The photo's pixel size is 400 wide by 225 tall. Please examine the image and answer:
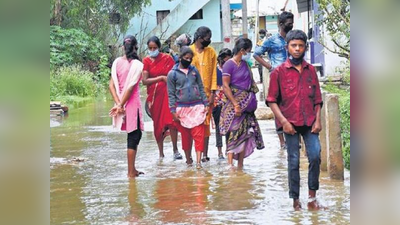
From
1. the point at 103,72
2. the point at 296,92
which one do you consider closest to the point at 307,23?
the point at 103,72

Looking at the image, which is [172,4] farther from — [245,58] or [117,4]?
[245,58]

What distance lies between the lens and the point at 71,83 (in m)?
22.2

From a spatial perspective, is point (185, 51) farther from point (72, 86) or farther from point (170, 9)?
point (170, 9)

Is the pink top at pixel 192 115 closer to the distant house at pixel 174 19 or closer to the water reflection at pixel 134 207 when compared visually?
the water reflection at pixel 134 207

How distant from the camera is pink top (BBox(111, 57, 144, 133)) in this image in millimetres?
7625

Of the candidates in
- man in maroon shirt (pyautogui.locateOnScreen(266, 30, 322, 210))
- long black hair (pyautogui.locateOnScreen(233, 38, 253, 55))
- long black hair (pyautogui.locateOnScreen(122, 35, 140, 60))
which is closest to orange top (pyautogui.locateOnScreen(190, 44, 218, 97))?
long black hair (pyautogui.locateOnScreen(233, 38, 253, 55))

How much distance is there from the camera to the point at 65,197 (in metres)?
6.86

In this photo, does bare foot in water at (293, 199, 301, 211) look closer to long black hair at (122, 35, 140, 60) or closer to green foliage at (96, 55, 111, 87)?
long black hair at (122, 35, 140, 60)

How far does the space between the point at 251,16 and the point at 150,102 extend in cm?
4289

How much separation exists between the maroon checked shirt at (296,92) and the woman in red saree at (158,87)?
10.7 feet

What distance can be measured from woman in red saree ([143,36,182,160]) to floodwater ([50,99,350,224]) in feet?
1.51

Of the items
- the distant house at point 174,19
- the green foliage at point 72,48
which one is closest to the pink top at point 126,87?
the green foliage at point 72,48

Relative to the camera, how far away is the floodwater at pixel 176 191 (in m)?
5.77

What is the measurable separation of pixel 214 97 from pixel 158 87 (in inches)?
33.4
